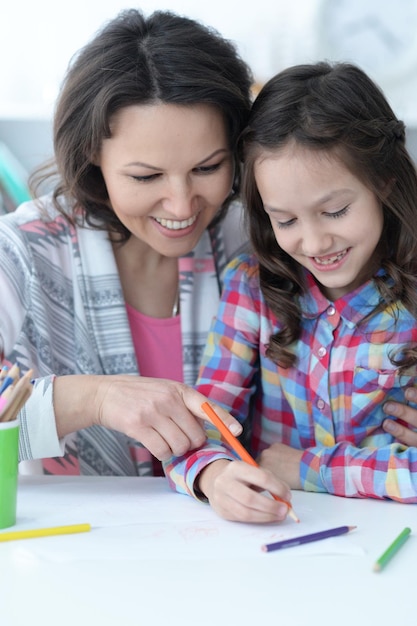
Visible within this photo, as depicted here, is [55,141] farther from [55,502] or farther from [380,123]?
[55,502]

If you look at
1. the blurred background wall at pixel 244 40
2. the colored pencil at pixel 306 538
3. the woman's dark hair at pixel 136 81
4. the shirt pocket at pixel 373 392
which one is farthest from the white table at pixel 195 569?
the blurred background wall at pixel 244 40

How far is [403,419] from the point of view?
4.22 ft

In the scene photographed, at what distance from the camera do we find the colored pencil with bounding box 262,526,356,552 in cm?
91

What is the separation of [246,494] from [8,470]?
0.87 feet

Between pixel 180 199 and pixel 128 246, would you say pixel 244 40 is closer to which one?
pixel 128 246

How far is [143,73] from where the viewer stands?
1.30 m

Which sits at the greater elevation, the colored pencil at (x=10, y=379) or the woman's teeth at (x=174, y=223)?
the woman's teeth at (x=174, y=223)

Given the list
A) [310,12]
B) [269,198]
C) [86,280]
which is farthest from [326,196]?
[310,12]

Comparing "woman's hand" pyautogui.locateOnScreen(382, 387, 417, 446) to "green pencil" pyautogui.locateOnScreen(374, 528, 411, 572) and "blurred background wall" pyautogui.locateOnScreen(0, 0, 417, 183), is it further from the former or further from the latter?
"blurred background wall" pyautogui.locateOnScreen(0, 0, 417, 183)

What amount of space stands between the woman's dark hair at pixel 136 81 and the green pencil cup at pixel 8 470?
0.55 metres

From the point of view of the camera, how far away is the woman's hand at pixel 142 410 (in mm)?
1138

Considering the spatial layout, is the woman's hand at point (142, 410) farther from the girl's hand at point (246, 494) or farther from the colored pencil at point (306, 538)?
the colored pencil at point (306, 538)

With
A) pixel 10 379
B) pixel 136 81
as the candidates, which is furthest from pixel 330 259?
pixel 10 379

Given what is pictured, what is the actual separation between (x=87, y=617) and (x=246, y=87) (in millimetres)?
923
